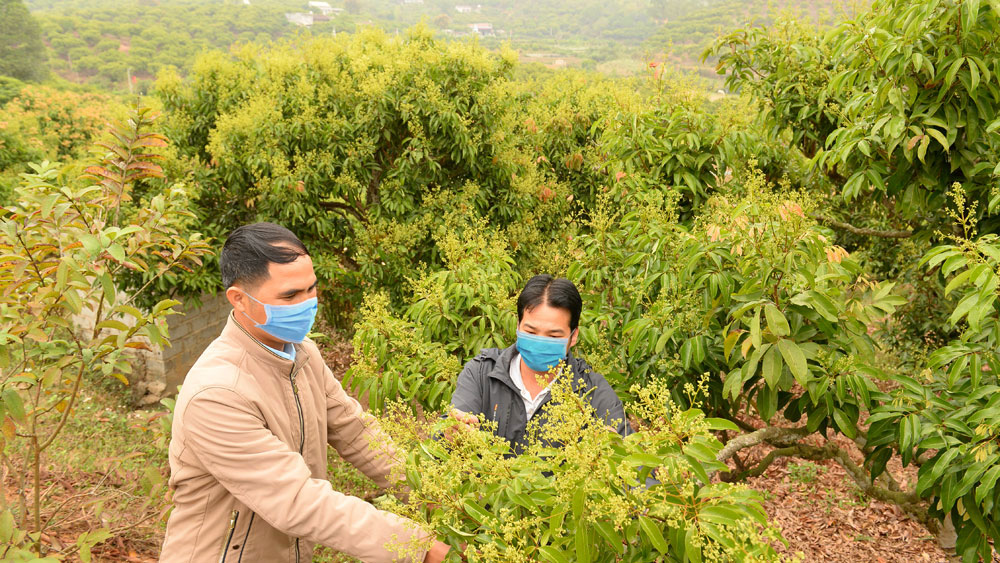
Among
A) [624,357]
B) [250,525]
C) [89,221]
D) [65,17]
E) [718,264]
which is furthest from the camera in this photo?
[65,17]

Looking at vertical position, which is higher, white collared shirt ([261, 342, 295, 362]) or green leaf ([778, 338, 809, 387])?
white collared shirt ([261, 342, 295, 362])

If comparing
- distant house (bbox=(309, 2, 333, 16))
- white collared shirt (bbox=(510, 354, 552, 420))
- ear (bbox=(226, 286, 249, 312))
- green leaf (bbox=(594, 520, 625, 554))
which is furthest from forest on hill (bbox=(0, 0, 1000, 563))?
distant house (bbox=(309, 2, 333, 16))

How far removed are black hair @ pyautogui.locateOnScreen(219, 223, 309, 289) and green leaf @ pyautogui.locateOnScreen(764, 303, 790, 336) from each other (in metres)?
1.57

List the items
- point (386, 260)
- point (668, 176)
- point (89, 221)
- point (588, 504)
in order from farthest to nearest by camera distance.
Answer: point (386, 260), point (668, 176), point (89, 221), point (588, 504)

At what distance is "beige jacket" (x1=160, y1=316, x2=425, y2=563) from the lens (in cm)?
155

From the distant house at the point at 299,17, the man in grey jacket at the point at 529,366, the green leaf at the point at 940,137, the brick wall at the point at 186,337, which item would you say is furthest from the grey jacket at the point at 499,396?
the distant house at the point at 299,17

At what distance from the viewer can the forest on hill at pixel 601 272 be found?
134 centimetres

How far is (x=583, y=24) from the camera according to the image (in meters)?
46.5

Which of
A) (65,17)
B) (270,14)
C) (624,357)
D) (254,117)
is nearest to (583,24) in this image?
(270,14)

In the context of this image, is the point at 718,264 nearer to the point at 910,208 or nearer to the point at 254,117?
the point at 910,208

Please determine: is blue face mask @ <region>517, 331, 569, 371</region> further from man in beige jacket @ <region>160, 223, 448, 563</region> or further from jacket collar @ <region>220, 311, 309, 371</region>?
jacket collar @ <region>220, 311, 309, 371</region>

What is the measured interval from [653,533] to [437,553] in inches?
21.8

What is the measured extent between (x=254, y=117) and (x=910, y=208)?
5.51 m

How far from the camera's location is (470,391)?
2395 mm
